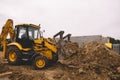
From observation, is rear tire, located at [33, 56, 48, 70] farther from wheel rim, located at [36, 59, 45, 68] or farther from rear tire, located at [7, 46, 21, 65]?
rear tire, located at [7, 46, 21, 65]

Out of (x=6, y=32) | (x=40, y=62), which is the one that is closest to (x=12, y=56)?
(x=6, y=32)

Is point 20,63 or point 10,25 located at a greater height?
point 10,25

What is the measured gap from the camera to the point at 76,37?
26078 millimetres

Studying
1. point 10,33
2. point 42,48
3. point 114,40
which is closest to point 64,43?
point 42,48

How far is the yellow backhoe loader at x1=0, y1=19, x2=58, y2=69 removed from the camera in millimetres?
11547

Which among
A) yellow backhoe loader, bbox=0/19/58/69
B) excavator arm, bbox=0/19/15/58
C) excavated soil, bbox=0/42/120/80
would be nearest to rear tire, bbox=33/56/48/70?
yellow backhoe loader, bbox=0/19/58/69

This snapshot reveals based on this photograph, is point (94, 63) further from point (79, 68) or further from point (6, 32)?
point (6, 32)

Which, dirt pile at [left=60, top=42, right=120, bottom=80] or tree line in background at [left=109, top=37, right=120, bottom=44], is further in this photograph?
tree line in background at [left=109, top=37, right=120, bottom=44]

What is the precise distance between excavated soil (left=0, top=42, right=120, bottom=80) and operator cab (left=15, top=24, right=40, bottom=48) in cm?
135

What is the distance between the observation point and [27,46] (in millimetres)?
12445

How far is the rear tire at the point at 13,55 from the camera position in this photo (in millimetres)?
12090

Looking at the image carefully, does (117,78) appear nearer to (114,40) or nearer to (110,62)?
(110,62)

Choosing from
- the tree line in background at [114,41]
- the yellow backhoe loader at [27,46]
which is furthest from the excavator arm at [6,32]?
the tree line in background at [114,41]

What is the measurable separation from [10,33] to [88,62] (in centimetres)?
547
